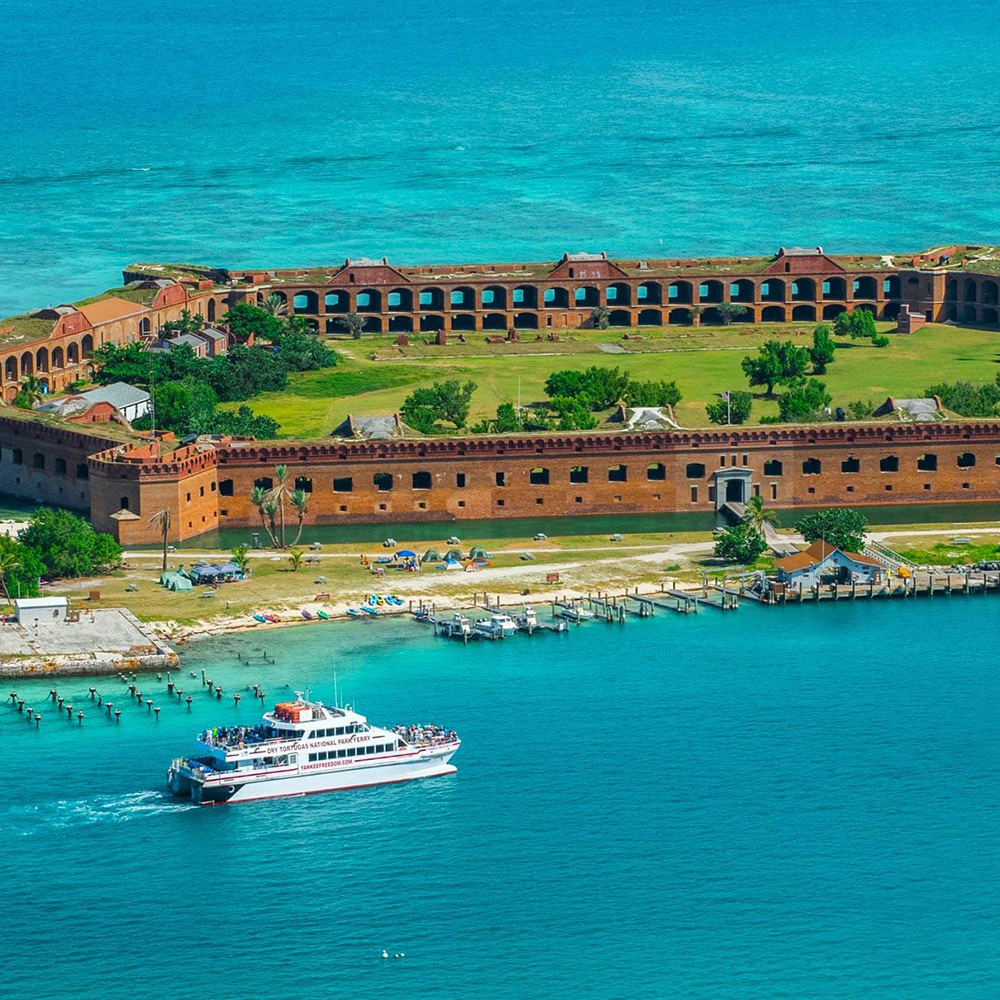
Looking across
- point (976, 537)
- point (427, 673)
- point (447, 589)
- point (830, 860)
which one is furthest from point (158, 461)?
point (830, 860)

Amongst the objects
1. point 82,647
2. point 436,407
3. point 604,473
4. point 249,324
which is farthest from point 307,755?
point 249,324

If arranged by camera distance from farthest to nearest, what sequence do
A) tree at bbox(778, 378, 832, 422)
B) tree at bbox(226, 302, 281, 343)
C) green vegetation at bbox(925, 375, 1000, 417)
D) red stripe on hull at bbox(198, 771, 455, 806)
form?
1. tree at bbox(226, 302, 281, 343)
2. green vegetation at bbox(925, 375, 1000, 417)
3. tree at bbox(778, 378, 832, 422)
4. red stripe on hull at bbox(198, 771, 455, 806)

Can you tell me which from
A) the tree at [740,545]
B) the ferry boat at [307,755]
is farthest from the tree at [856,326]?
the ferry boat at [307,755]

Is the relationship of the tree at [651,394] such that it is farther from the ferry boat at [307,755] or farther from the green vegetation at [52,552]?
the ferry boat at [307,755]

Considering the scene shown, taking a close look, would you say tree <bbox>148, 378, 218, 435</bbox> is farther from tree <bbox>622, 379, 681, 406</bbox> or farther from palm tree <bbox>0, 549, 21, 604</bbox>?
palm tree <bbox>0, 549, 21, 604</bbox>

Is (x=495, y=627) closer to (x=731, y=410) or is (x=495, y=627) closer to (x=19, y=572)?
(x=19, y=572)

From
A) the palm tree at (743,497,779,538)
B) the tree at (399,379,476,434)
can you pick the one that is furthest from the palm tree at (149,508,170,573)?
the palm tree at (743,497,779,538)

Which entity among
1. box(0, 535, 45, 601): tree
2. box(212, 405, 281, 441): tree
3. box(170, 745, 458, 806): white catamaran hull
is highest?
box(212, 405, 281, 441): tree
